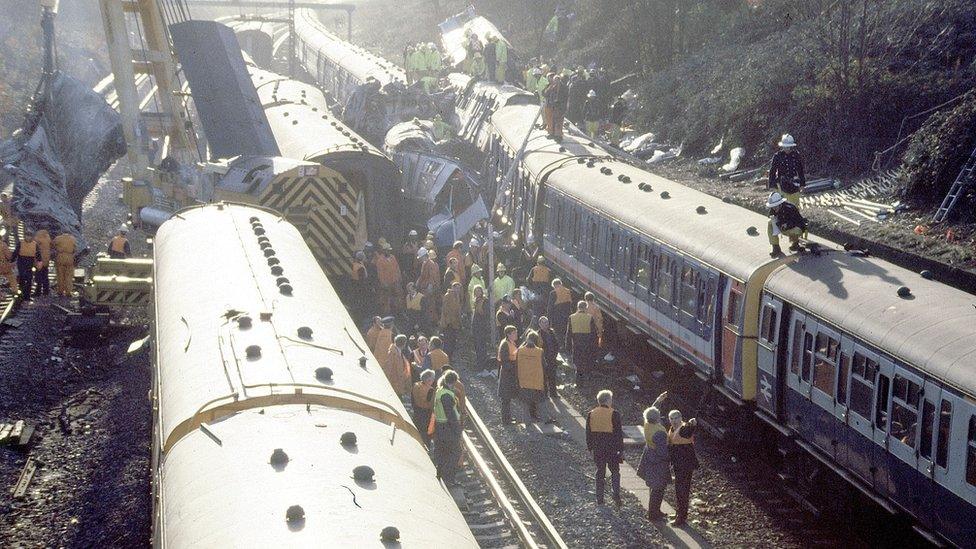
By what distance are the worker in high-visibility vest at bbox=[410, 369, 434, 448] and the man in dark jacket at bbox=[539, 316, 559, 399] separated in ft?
7.62

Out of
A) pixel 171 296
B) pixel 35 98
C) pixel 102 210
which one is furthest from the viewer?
pixel 102 210

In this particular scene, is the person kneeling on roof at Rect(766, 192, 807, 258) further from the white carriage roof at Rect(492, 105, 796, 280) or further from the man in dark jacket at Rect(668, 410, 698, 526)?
the man in dark jacket at Rect(668, 410, 698, 526)

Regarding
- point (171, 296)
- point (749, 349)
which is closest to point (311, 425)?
point (171, 296)

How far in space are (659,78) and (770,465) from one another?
2310cm

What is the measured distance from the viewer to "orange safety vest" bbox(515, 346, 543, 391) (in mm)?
15367

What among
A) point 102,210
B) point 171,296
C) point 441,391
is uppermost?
point 171,296

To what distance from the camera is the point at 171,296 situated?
11.8 meters

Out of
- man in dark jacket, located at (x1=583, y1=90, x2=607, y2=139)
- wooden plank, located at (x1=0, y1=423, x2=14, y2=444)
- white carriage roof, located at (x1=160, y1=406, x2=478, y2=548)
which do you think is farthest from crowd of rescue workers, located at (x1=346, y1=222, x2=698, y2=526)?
man in dark jacket, located at (x1=583, y1=90, x2=607, y2=139)

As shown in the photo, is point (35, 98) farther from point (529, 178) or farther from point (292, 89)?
point (529, 178)

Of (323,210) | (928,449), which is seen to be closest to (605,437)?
(928,449)

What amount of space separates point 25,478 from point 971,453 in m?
10.7

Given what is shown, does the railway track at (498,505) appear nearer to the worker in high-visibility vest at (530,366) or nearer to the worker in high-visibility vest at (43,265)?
the worker in high-visibility vest at (530,366)

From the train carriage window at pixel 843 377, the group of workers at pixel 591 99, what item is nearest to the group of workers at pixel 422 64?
the group of workers at pixel 591 99

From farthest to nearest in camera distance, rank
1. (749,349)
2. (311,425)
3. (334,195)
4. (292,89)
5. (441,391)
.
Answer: (292,89)
(334,195)
(749,349)
(441,391)
(311,425)
